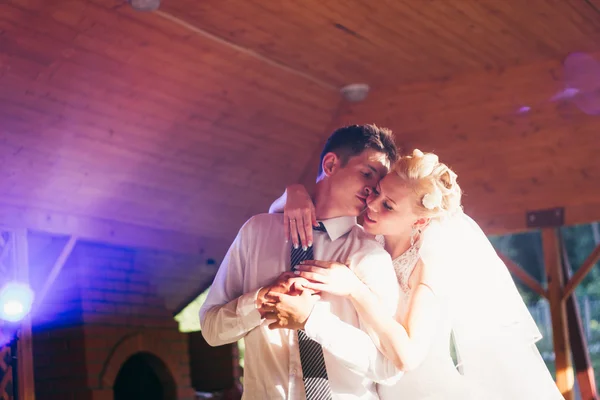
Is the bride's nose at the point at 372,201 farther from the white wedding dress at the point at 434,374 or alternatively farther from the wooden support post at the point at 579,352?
the wooden support post at the point at 579,352

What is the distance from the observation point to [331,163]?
2.79 meters

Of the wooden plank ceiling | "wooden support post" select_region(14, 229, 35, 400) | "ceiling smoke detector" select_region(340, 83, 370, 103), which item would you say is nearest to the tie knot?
the wooden plank ceiling

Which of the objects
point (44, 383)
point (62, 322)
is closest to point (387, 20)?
Answer: point (62, 322)

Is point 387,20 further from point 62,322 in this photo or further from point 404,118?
point 62,322

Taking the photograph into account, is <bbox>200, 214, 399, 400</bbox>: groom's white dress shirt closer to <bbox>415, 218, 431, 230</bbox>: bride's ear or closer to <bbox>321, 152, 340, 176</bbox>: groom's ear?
A: <bbox>321, 152, 340, 176</bbox>: groom's ear

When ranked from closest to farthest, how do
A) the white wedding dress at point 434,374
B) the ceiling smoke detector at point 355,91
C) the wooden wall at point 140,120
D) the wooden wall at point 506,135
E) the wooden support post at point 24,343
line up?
the white wedding dress at point 434,374, the wooden wall at point 140,120, the wooden support post at point 24,343, the wooden wall at point 506,135, the ceiling smoke detector at point 355,91

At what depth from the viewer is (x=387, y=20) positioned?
18.1 ft

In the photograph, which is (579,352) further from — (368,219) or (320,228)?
(320,228)

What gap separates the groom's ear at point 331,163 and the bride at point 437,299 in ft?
0.38

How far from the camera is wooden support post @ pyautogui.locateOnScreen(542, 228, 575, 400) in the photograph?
23.6ft

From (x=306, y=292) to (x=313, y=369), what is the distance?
0.79ft

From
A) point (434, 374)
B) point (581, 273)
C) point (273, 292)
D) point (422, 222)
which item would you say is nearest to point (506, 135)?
point (581, 273)

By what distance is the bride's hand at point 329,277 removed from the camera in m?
2.33

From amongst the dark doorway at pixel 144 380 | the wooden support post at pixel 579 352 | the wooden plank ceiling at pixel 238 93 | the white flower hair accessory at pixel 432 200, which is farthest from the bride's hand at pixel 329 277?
the dark doorway at pixel 144 380
